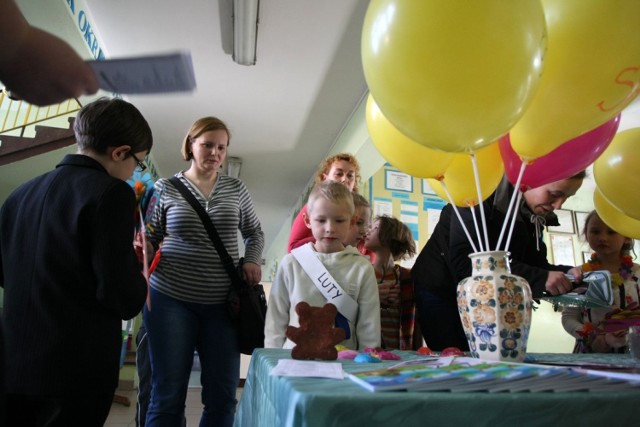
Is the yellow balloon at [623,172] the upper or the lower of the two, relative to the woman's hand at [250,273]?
upper

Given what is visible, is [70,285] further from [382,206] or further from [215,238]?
[382,206]

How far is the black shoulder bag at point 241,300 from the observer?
1416mm

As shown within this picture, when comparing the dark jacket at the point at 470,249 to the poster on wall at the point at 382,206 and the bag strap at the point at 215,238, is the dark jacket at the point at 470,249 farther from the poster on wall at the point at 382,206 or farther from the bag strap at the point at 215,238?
the poster on wall at the point at 382,206

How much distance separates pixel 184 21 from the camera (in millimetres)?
2771

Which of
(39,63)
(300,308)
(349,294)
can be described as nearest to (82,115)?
(39,63)

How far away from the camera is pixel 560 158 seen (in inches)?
43.6

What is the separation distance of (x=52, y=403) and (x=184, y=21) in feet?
8.64

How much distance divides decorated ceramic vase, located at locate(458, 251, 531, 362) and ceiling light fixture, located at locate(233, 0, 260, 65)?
225 cm

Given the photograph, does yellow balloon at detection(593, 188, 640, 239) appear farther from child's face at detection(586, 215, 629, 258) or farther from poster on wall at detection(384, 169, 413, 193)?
poster on wall at detection(384, 169, 413, 193)

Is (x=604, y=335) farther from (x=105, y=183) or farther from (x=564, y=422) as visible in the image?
(x=105, y=183)

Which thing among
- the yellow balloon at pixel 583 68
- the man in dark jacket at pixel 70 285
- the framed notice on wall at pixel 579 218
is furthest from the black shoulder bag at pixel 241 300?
the framed notice on wall at pixel 579 218

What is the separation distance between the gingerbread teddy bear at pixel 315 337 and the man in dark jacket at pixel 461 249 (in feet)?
2.26

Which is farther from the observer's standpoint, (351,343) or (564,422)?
(351,343)

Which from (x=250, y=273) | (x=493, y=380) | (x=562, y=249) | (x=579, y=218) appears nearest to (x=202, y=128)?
(x=250, y=273)
